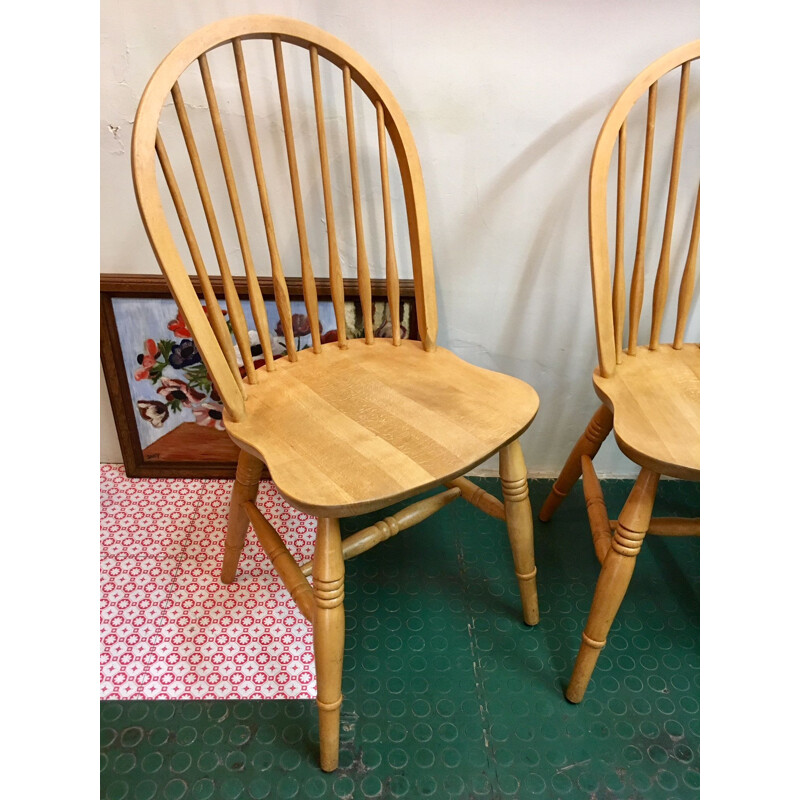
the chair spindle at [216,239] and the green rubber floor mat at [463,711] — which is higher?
the chair spindle at [216,239]

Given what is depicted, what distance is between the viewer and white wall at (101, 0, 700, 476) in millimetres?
963

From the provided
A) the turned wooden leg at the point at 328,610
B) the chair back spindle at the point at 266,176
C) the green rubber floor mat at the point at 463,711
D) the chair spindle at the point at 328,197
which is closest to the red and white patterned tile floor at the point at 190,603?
the green rubber floor mat at the point at 463,711

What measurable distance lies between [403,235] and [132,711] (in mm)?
901

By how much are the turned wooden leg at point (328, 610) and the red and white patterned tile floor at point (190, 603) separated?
19 cm

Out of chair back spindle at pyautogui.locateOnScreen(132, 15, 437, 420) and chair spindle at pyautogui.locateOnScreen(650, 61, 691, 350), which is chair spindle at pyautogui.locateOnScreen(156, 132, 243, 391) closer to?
chair back spindle at pyautogui.locateOnScreen(132, 15, 437, 420)

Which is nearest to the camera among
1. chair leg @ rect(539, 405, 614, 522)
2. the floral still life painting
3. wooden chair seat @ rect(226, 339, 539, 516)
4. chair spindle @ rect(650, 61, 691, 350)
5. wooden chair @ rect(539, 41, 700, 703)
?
wooden chair seat @ rect(226, 339, 539, 516)

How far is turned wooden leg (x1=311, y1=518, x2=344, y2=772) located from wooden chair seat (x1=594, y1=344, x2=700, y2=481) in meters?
0.40

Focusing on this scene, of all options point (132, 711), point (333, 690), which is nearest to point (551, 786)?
point (333, 690)

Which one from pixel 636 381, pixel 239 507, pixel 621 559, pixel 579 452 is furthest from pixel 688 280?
pixel 239 507

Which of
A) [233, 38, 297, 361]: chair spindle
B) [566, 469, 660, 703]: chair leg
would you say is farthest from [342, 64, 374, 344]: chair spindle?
[566, 469, 660, 703]: chair leg

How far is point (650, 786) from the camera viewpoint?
0.85 m

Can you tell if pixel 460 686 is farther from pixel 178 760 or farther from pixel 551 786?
pixel 178 760

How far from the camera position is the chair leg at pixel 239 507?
971 mm

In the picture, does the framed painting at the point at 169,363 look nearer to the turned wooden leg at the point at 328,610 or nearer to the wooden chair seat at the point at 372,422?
the wooden chair seat at the point at 372,422
